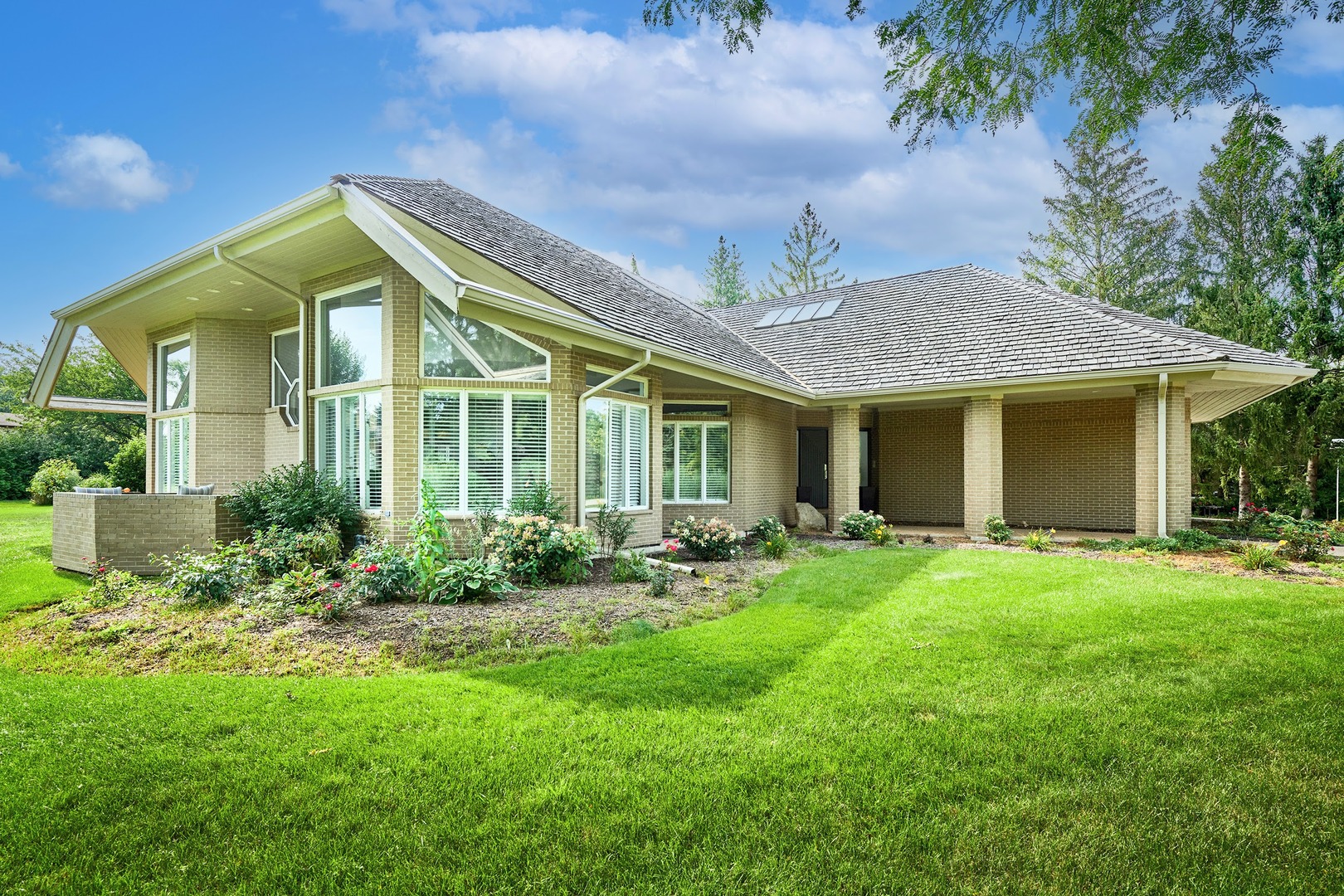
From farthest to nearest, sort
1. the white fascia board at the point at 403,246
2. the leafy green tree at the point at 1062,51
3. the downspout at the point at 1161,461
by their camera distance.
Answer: the downspout at the point at 1161,461 → the white fascia board at the point at 403,246 → the leafy green tree at the point at 1062,51

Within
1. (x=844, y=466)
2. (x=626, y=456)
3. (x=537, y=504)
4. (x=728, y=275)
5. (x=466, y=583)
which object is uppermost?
(x=728, y=275)

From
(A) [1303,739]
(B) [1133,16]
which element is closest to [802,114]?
(B) [1133,16]

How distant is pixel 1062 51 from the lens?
4.91 metres

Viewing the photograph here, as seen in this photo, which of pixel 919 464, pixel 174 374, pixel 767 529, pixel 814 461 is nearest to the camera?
pixel 767 529

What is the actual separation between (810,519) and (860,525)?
175 centimetres

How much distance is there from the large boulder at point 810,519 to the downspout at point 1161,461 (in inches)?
238

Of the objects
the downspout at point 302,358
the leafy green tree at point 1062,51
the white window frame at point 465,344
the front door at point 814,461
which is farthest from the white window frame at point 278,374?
the front door at point 814,461

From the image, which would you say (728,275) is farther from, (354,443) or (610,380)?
(354,443)

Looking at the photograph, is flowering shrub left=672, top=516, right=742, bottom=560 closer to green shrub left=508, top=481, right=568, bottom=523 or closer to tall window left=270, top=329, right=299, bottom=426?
green shrub left=508, top=481, right=568, bottom=523

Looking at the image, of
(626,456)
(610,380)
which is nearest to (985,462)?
(626,456)

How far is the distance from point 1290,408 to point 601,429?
1688cm

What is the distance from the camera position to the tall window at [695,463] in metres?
13.5

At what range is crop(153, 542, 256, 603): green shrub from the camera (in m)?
6.66

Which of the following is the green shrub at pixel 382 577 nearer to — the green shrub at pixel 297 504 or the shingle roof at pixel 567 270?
the green shrub at pixel 297 504
